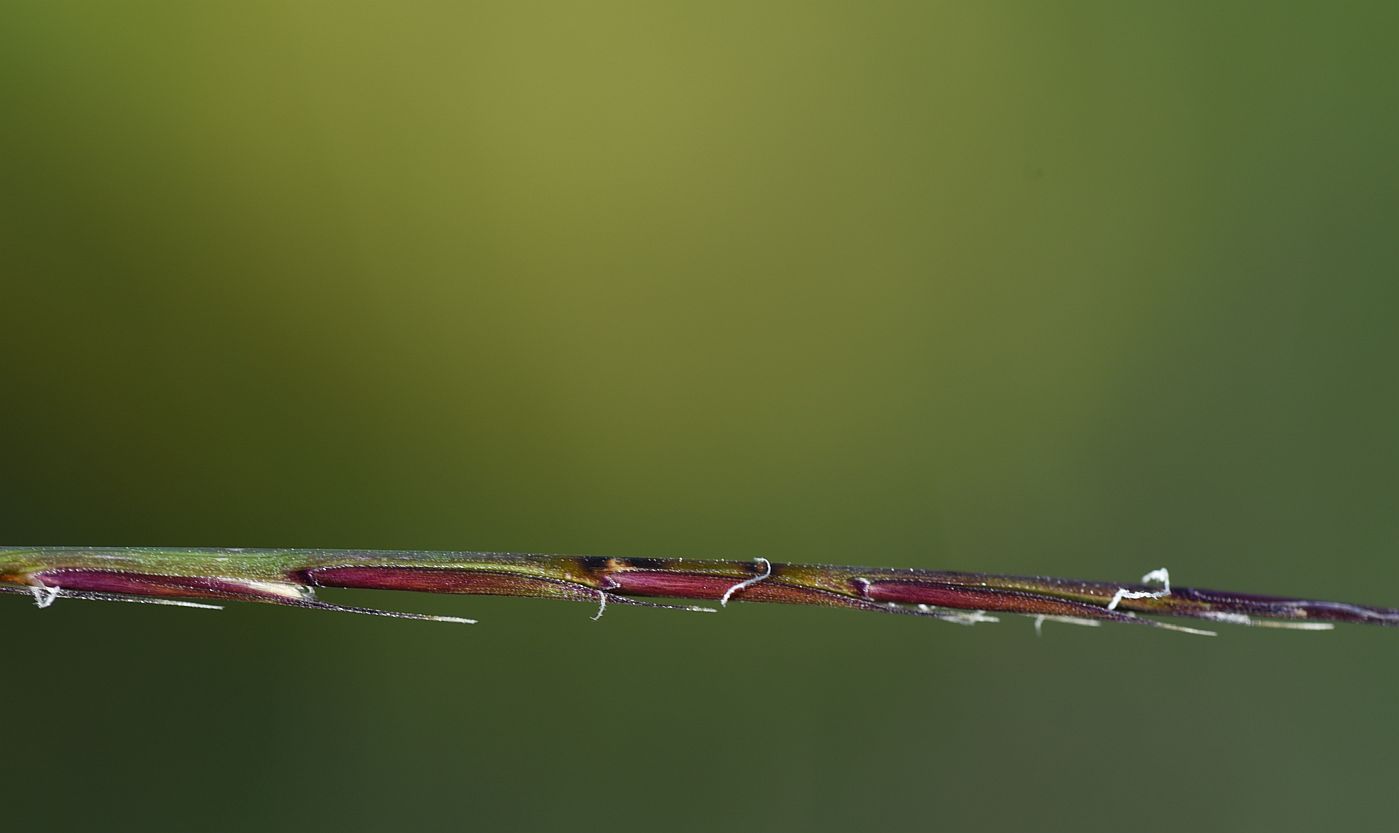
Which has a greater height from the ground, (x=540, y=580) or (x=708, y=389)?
(x=708, y=389)

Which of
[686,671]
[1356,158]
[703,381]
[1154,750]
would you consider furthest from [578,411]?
[1356,158]

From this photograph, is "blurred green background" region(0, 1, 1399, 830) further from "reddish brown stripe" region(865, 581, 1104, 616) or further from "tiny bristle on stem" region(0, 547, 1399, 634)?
"reddish brown stripe" region(865, 581, 1104, 616)

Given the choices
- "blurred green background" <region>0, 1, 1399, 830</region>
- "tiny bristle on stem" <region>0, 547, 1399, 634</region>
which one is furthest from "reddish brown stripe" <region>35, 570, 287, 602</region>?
"blurred green background" <region>0, 1, 1399, 830</region>

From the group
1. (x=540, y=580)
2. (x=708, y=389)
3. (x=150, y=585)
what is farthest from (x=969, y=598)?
(x=708, y=389)

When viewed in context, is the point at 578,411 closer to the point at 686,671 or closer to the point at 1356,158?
the point at 686,671

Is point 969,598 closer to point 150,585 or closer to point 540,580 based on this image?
point 540,580

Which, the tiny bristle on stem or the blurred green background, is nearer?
the tiny bristle on stem

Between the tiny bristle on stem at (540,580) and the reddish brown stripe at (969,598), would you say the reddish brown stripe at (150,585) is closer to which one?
the tiny bristle on stem at (540,580)

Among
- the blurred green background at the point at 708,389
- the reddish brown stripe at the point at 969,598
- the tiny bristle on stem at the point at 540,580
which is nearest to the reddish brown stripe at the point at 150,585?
the tiny bristle on stem at the point at 540,580
